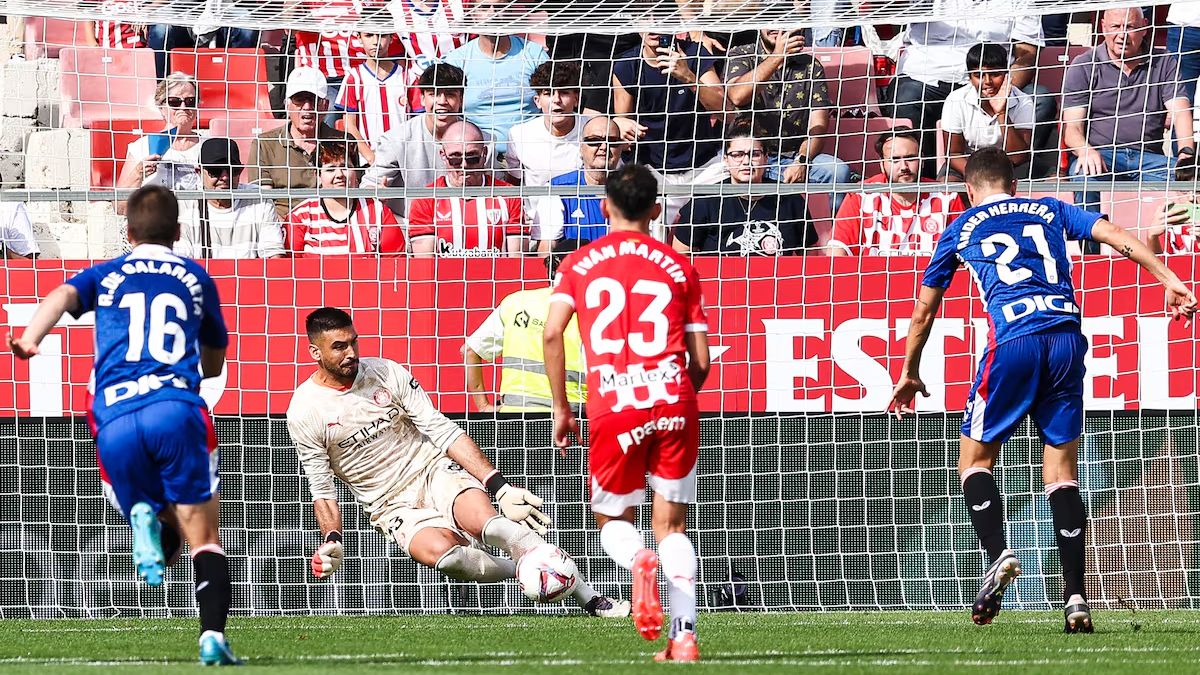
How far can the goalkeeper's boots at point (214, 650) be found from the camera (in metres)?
5.70

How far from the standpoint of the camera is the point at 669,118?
443 inches

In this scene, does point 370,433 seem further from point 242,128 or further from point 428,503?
point 242,128

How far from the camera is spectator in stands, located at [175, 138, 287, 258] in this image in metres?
10.9

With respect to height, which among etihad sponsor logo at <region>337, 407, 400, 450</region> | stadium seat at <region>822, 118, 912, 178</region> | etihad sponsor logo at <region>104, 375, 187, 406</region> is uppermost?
stadium seat at <region>822, 118, 912, 178</region>

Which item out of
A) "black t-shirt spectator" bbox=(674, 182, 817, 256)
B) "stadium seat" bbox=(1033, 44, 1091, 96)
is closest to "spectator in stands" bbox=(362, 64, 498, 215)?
"black t-shirt spectator" bbox=(674, 182, 817, 256)

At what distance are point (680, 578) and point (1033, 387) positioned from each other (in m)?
2.25

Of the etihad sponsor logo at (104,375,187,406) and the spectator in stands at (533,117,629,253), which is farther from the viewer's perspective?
the spectator in stands at (533,117,629,253)

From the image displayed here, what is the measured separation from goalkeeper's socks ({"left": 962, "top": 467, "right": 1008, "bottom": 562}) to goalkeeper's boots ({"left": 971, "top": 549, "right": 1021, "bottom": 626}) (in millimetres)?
219

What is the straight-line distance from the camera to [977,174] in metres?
7.32

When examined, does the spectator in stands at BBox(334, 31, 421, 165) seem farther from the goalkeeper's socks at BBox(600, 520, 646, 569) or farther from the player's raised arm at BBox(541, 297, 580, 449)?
the goalkeeper's socks at BBox(600, 520, 646, 569)

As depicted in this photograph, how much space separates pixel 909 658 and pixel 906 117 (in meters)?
6.12

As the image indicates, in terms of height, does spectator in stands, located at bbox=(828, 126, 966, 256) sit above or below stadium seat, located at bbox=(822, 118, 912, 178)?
below

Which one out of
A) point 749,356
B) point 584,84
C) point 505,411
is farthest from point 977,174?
point 584,84

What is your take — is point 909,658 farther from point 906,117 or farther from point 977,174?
point 906,117
